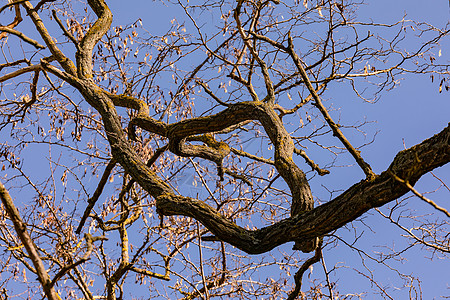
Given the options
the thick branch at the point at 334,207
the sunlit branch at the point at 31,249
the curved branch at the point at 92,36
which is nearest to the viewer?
the thick branch at the point at 334,207

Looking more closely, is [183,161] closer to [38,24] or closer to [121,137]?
[121,137]

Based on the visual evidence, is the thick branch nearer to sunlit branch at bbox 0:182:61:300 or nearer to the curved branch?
sunlit branch at bbox 0:182:61:300

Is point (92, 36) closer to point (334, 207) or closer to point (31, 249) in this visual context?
point (31, 249)

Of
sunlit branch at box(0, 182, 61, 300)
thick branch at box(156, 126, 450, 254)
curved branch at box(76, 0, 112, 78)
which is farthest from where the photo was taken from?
curved branch at box(76, 0, 112, 78)

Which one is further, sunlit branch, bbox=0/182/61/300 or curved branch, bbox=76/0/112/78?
curved branch, bbox=76/0/112/78

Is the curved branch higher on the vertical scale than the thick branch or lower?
higher

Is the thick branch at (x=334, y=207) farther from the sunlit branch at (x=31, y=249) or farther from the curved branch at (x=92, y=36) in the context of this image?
the curved branch at (x=92, y=36)

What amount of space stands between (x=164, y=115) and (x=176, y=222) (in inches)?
51.9

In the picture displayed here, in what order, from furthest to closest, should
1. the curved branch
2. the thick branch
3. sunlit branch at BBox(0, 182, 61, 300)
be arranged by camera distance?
the curved branch
sunlit branch at BBox(0, 182, 61, 300)
the thick branch

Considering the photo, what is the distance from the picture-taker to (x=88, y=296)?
18.2ft

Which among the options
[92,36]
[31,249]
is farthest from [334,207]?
[92,36]

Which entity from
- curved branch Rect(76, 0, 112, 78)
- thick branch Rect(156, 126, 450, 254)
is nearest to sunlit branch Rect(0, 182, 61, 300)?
thick branch Rect(156, 126, 450, 254)

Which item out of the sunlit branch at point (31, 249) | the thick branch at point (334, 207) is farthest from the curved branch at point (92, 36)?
the thick branch at point (334, 207)

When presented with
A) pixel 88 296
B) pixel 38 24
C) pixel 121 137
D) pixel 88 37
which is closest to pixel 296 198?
pixel 121 137
